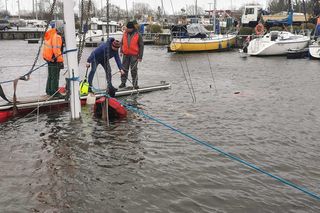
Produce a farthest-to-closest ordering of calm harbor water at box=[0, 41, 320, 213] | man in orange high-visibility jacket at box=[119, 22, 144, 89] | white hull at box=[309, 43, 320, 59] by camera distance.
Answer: white hull at box=[309, 43, 320, 59] → man in orange high-visibility jacket at box=[119, 22, 144, 89] → calm harbor water at box=[0, 41, 320, 213]

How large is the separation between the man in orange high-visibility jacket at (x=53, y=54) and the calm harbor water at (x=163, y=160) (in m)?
1.01

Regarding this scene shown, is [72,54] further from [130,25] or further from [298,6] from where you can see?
[298,6]

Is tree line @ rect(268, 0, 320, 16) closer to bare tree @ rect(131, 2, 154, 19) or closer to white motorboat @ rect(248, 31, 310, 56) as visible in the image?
white motorboat @ rect(248, 31, 310, 56)

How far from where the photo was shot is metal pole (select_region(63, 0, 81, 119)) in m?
8.14

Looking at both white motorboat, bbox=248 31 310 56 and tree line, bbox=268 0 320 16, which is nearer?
white motorboat, bbox=248 31 310 56

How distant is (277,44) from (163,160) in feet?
85.5

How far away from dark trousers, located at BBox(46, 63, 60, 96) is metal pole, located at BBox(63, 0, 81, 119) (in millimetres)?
2035

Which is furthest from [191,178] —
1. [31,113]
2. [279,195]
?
[31,113]

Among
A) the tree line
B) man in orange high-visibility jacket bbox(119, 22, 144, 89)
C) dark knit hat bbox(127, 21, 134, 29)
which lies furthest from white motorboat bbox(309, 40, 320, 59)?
the tree line

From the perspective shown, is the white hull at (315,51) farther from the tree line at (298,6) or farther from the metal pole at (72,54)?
the metal pole at (72,54)

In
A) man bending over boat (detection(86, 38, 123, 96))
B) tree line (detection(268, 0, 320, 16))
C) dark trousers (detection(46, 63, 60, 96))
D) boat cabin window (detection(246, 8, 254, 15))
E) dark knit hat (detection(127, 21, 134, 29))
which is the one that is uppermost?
tree line (detection(268, 0, 320, 16))

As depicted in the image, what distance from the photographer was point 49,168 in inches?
245

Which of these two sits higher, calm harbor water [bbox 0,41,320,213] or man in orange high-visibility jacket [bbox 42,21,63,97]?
man in orange high-visibility jacket [bbox 42,21,63,97]

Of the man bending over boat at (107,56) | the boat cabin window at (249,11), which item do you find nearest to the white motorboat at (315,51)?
the man bending over boat at (107,56)
